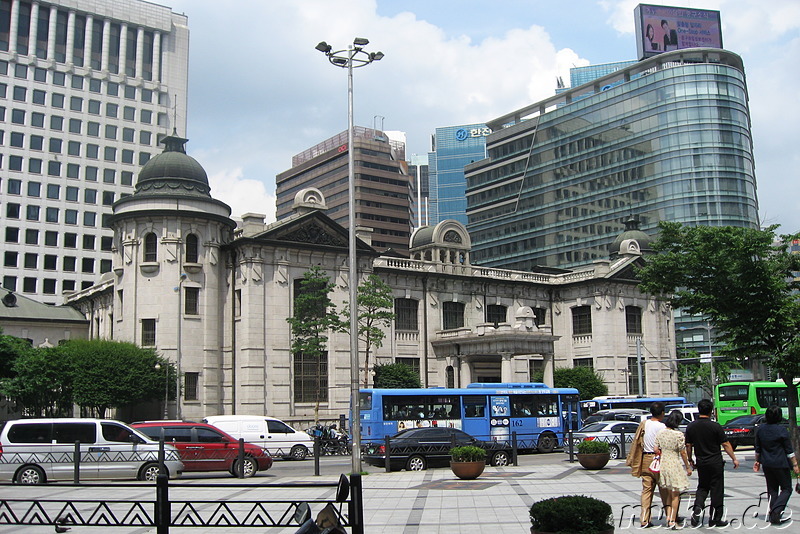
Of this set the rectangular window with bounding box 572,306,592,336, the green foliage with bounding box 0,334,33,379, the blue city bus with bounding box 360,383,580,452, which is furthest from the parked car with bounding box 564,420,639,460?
the green foliage with bounding box 0,334,33,379

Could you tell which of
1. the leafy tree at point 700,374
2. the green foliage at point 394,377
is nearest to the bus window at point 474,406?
the green foliage at point 394,377

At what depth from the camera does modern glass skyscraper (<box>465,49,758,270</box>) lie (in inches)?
3986

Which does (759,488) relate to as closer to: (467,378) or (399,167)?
(467,378)

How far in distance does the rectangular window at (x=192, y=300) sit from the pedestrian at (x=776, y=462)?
128 ft

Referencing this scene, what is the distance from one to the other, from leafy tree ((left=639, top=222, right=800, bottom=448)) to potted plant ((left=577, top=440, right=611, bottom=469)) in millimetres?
5088

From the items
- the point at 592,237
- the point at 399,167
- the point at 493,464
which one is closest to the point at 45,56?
the point at 399,167

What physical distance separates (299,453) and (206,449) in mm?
9776

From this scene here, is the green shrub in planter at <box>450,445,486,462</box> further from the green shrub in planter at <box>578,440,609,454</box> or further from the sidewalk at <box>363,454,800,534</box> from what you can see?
the green shrub in planter at <box>578,440,609,454</box>

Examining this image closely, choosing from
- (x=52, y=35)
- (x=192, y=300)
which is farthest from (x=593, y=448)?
(x=52, y=35)

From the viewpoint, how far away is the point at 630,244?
68.8m

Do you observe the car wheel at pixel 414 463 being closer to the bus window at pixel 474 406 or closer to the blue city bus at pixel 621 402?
Answer: the bus window at pixel 474 406

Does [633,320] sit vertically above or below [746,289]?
above

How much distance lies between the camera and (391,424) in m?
35.4

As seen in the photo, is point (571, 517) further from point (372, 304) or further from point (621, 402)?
point (621, 402)
